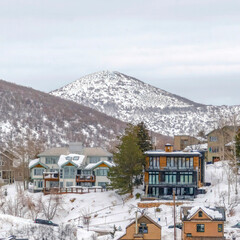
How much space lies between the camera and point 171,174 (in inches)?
3824

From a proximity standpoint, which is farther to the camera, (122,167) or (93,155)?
(93,155)

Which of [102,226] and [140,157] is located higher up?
[140,157]

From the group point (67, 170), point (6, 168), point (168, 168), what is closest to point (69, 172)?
point (67, 170)

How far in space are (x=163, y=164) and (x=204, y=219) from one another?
22.1 metres

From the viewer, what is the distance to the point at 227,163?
107750 millimetres

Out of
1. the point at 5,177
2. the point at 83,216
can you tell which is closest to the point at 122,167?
the point at 83,216

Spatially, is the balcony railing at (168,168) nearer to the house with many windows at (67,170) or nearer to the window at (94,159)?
the house with many windows at (67,170)

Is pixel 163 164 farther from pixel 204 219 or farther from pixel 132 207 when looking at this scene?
pixel 204 219

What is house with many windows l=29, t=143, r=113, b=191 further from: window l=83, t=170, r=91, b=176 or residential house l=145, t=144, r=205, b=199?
residential house l=145, t=144, r=205, b=199

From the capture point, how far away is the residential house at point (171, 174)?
95938 millimetres

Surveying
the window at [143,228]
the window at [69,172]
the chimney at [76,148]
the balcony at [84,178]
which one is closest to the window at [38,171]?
the window at [69,172]

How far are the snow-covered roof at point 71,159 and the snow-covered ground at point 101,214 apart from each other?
7153 mm

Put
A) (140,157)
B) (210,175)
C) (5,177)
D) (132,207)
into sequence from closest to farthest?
(132,207), (140,157), (210,175), (5,177)

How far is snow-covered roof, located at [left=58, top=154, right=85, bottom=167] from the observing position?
10700 centimetres
